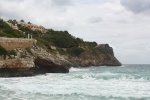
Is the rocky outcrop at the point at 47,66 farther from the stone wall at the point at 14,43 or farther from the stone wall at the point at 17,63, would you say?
the stone wall at the point at 17,63

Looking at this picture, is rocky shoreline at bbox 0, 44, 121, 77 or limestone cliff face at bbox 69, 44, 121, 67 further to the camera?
limestone cliff face at bbox 69, 44, 121, 67

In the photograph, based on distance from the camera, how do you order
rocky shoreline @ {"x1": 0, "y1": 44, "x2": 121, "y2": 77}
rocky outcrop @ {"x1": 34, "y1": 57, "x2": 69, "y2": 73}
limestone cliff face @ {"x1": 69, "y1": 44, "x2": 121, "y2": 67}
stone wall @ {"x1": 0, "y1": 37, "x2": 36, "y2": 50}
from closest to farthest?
1. rocky shoreline @ {"x1": 0, "y1": 44, "x2": 121, "y2": 77}
2. stone wall @ {"x1": 0, "y1": 37, "x2": 36, "y2": 50}
3. rocky outcrop @ {"x1": 34, "y1": 57, "x2": 69, "y2": 73}
4. limestone cliff face @ {"x1": 69, "y1": 44, "x2": 121, "y2": 67}

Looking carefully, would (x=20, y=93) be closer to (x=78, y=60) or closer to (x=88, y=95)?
(x=88, y=95)

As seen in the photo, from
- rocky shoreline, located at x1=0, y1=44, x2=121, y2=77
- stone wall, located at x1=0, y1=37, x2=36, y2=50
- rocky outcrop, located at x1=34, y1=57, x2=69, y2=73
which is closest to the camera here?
rocky shoreline, located at x1=0, y1=44, x2=121, y2=77

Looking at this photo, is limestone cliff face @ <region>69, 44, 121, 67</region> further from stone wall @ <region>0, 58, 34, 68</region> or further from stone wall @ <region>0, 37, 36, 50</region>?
stone wall @ <region>0, 58, 34, 68</region>

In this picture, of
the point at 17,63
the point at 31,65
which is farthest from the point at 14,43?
the point at 17,63

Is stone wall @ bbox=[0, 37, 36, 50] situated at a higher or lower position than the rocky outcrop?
higher

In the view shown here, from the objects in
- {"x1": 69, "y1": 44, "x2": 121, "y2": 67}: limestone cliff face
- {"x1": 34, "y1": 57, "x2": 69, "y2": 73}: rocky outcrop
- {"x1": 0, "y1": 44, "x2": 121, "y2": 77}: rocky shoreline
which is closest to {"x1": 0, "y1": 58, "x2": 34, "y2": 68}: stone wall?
{"x1": 0, "y1": 44, "x2": 121, "y2": 77}: rocky shoreline

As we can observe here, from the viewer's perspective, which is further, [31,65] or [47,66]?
[47,66]

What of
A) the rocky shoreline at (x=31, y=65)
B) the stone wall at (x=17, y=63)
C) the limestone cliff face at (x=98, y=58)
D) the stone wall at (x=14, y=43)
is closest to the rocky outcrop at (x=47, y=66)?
the rocky shoreline at (x=31, y=65)

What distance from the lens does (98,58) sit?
111 m

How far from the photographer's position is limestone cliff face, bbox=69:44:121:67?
3939 inches

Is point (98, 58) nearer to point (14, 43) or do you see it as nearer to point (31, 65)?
point (14, 43)

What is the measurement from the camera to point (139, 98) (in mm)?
23516
